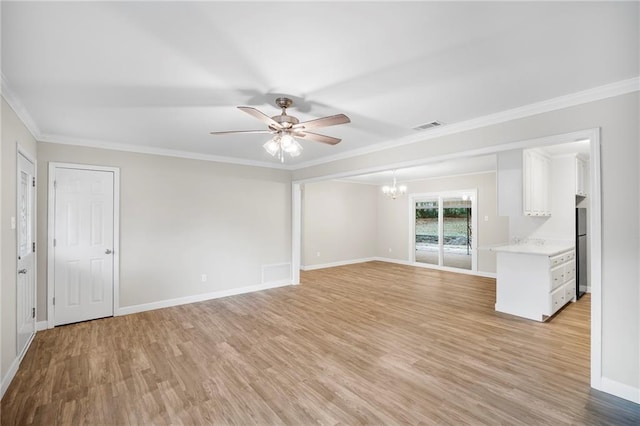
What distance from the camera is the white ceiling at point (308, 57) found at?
1.59 metres

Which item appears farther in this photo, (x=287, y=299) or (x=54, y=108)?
(x=287, y=299)

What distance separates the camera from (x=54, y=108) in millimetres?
2947

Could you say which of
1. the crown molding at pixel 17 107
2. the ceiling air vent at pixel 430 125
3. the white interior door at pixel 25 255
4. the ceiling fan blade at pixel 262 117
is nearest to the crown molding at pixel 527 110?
the ceiling air vent at pixel 430 125

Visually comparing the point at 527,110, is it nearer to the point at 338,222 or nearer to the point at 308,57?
the point at 308,57

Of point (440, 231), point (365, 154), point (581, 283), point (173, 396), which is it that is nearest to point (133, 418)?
point (173, 396)

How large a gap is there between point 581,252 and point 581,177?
4.62 ft

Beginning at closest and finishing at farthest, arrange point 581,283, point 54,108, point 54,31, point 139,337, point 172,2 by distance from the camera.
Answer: point 172,2 → point 54,31 → point 54,108 → point 139,337 → point 581,283

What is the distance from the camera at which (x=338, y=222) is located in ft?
28.1

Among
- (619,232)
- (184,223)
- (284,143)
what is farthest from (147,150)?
(619,232)

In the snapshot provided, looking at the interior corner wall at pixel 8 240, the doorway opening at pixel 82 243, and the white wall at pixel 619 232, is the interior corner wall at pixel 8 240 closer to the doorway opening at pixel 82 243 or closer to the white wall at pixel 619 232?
the doorway opening at pixel 82 243

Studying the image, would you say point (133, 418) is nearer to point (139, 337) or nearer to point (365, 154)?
point (139, 337)

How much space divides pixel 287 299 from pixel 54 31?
4.43 m

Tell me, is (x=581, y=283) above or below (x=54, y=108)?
below

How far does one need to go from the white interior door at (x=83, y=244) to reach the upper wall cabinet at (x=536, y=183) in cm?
642
